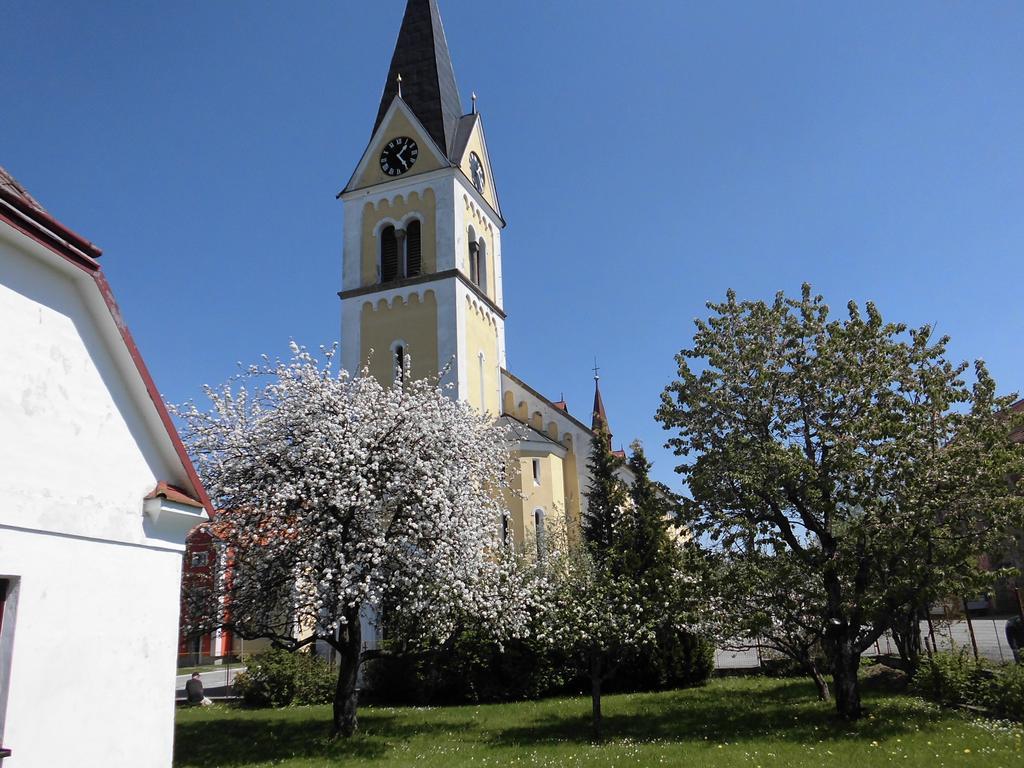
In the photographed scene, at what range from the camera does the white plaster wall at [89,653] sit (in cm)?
556

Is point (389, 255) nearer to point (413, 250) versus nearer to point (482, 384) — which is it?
point (413, 250)

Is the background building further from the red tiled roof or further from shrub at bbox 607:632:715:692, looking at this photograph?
the red tiled roof

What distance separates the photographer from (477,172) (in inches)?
1309

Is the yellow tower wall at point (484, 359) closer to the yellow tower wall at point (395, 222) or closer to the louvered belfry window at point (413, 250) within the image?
the louvered belfry window at point (413, 250)

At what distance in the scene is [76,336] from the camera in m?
6.29

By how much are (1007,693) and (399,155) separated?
27503 millimetres

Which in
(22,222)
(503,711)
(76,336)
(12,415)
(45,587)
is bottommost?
(503,711)

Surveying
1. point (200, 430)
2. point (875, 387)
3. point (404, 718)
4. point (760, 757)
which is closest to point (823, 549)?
point (875, 387)

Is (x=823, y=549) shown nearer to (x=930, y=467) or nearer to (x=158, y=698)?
Answer: (x=930, y=467)

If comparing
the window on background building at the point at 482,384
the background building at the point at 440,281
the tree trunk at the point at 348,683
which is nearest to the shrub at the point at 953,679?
the tree trunk at the point at 348,683

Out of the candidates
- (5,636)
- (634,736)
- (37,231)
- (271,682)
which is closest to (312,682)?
(271,682)

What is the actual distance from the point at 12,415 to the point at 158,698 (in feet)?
9.10

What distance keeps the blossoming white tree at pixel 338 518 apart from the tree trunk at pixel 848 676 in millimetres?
6151

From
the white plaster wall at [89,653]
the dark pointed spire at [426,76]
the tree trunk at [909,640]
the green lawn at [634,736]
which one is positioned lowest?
the green lawn at [634,736]
